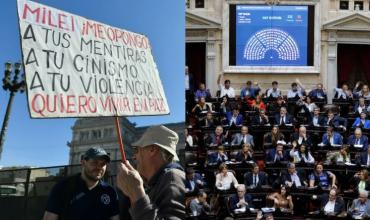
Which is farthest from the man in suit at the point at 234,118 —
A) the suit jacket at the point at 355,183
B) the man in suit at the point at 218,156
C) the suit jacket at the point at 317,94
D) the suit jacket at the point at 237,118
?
the suit jacket at the point at 355,183

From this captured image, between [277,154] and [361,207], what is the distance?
0.75m

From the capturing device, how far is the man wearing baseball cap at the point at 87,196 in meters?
1.30

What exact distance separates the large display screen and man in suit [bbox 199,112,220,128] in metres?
0.40

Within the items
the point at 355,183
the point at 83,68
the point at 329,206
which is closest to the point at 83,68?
the point at 83,68

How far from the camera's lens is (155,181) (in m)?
1.06

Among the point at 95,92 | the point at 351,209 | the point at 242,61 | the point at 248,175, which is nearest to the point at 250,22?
the point at 242,61

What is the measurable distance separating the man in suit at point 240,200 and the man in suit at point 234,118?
2.20ft

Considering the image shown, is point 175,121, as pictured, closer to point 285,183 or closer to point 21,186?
point 21,186

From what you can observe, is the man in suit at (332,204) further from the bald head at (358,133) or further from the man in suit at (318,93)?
the bald head at (358,133)

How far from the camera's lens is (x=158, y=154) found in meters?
1.10

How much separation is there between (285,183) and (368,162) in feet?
3.12

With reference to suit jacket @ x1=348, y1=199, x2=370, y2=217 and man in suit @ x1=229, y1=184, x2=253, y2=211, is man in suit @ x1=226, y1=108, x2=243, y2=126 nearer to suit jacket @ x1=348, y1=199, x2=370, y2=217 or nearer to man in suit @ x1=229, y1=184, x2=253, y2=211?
man in suit @ x1=229, y1=184, x2=253, y2=211

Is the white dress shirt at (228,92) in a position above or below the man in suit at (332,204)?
above

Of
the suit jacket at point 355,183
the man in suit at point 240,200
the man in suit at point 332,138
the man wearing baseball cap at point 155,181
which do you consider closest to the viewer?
the man wearing baseball cap at point 155,181
